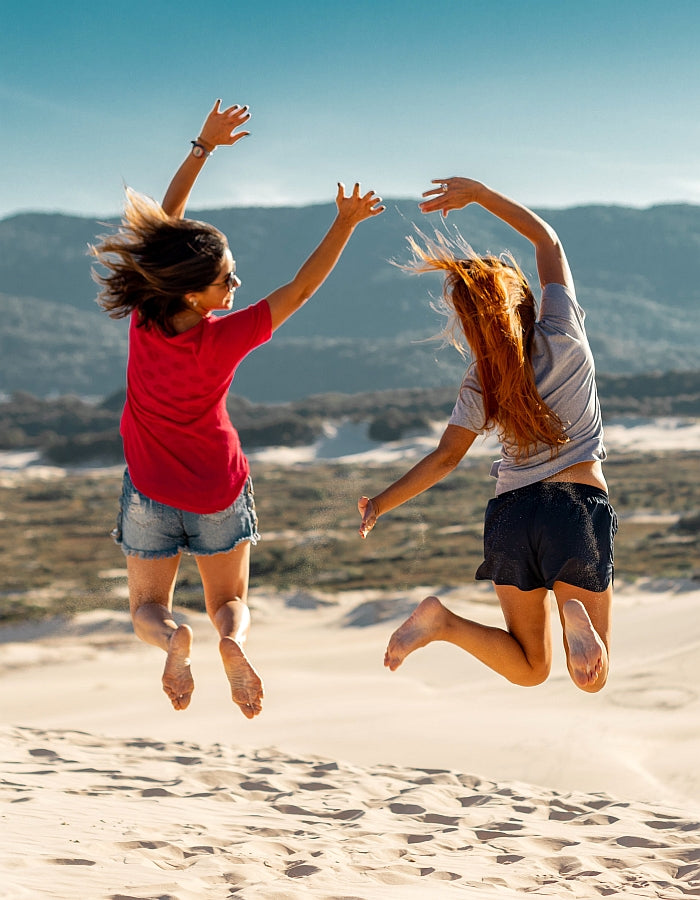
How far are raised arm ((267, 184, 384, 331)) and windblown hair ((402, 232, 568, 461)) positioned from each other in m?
0.24

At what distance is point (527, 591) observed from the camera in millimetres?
3889

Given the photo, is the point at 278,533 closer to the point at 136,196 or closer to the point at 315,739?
the point at 315,739

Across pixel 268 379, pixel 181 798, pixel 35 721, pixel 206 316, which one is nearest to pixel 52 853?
pixel 181 798

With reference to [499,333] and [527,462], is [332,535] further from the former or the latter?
[499,333]

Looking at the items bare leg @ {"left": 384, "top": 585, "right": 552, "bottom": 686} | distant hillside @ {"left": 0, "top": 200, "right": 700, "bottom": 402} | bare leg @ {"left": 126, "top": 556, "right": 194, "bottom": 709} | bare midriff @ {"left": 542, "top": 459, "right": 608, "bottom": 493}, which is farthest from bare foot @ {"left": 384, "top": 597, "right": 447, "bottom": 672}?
distant hillside @ {"left": 0, "top": 200, "right": 700, "bottom": 402}

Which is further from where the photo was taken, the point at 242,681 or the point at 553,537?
the point at 553,537

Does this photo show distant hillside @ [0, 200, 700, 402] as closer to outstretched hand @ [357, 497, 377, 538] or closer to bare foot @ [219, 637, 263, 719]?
outstretched hand @ [357, 497, 377, 538]

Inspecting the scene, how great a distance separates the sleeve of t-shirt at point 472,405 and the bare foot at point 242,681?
1.16 m

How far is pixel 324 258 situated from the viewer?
3.82 meters

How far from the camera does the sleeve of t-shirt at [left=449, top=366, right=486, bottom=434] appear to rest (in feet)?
12.6

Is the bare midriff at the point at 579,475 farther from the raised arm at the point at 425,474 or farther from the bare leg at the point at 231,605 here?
the bare leg at the point at 231,605

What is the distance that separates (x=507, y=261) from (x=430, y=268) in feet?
1.30

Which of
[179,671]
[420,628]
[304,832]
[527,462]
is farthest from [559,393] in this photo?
[304,832]

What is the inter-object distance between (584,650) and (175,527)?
4.96 feet
